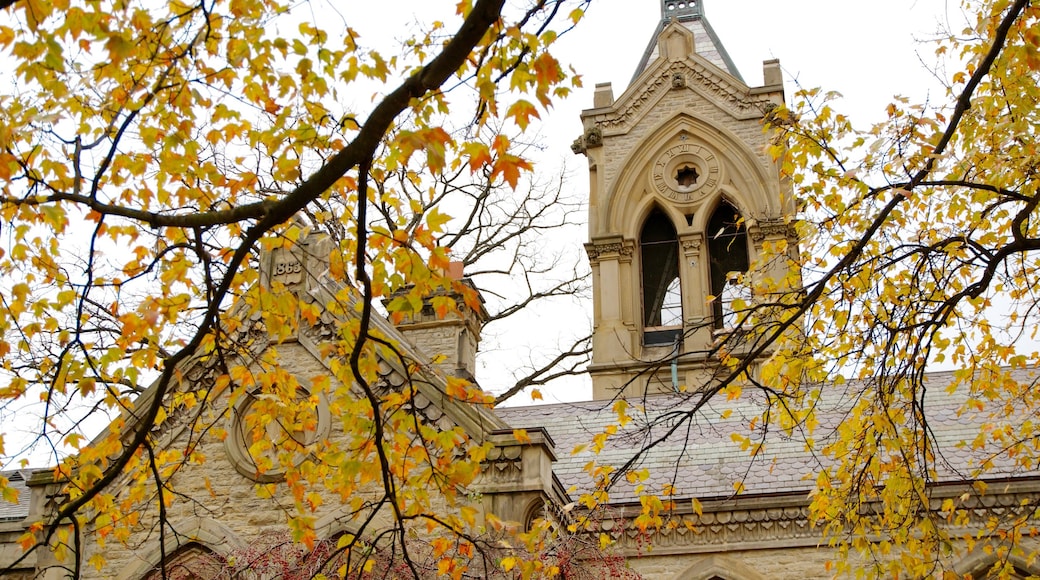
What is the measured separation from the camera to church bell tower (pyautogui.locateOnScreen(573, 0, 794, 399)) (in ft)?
76.3

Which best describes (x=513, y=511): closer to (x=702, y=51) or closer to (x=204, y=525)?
(x=204, y=525)

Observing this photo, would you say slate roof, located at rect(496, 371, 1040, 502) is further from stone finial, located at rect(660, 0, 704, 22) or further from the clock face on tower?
stone finial, located at rect(660, 0, 704, 22)

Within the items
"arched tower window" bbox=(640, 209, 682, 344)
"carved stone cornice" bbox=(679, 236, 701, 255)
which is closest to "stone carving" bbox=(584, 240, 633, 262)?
"arched tower window" bbox=(640, 209, 682, 344)

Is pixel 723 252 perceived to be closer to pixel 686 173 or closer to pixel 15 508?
pixel 686 173

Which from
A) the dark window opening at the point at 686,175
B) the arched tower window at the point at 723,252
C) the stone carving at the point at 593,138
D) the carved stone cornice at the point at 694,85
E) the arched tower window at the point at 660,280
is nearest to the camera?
the arched tower window at the point at 660,280

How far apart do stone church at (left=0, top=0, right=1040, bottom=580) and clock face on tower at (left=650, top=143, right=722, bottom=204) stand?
0.04 m

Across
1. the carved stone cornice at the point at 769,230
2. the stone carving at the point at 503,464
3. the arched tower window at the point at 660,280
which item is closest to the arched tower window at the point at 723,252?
the carved stone cornice at the point at 769,230

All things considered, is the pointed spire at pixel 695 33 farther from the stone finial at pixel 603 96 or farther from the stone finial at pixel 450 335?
the stone finial at pixel 450 335

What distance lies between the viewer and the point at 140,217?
19.8 feet

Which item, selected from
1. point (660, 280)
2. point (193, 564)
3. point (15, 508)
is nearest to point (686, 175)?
point (660, 280)

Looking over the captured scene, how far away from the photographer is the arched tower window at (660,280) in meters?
23.7

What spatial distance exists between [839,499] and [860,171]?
275cm

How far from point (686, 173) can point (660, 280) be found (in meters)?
2.63

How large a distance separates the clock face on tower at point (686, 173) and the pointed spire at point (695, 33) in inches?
94.6
